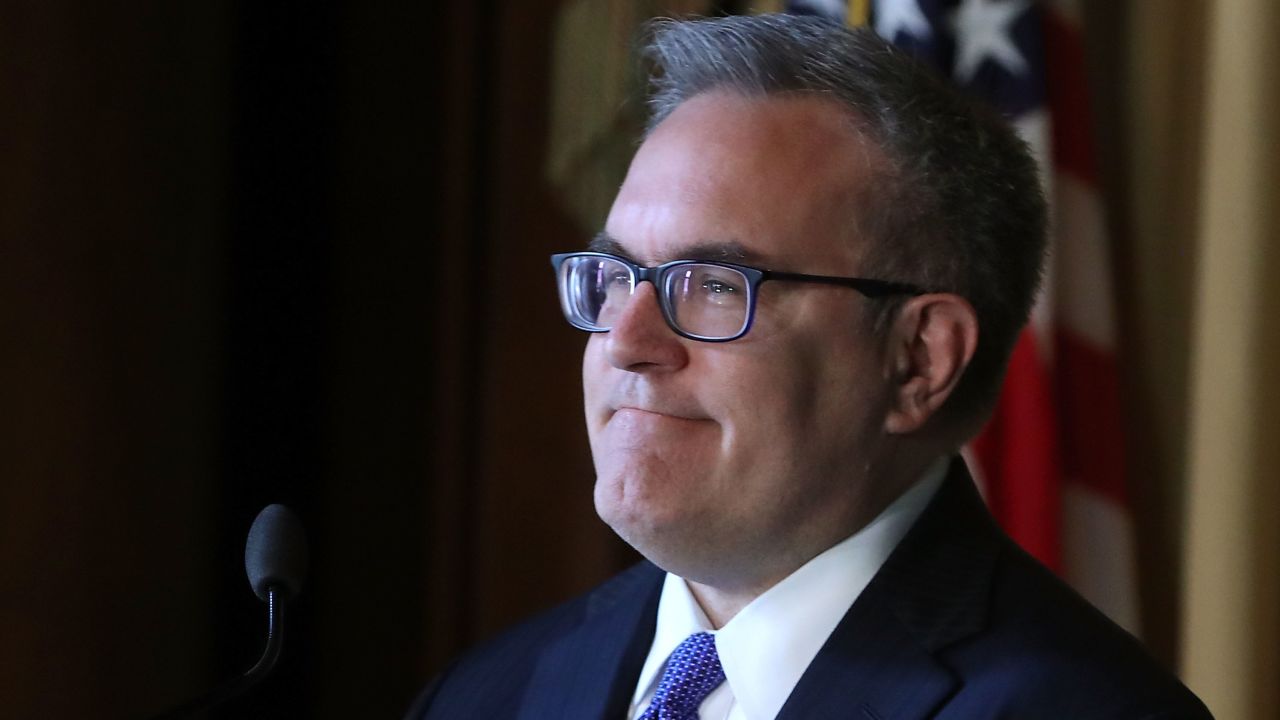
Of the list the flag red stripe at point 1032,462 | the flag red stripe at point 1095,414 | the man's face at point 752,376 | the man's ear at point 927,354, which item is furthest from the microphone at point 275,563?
the flag red stripe at point 1095,414

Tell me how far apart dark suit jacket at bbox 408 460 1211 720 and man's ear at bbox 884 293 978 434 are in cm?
12

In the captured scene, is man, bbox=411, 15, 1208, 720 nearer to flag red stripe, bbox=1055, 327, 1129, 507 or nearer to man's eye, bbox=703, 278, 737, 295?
man's eye, bbox=703, 278, 737, 295

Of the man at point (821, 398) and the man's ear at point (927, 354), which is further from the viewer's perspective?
the man's ear at point (927, 354)

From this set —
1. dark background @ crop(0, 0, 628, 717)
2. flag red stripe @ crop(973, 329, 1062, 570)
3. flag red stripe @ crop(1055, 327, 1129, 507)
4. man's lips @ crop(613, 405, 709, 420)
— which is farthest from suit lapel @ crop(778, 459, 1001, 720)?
dark background @ crop(0, 0, 628, 717)

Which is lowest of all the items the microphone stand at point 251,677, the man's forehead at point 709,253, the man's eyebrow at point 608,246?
the microphone stand at point 251,677

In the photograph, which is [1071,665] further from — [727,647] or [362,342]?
[362,342]

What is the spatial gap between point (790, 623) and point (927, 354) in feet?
1.19

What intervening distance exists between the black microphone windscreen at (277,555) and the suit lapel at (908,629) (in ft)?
1.82

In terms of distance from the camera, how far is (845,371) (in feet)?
5.13

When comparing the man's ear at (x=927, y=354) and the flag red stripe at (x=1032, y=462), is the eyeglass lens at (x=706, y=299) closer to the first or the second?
the man's ear at (x=927, y=354)

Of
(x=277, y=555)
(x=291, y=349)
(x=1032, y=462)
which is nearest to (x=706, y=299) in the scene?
(x=277, y=555)

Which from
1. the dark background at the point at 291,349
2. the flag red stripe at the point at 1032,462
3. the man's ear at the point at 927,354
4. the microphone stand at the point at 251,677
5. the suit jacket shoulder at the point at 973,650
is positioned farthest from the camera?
the dark background at the point at 291,349

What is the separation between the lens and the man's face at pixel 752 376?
1.51m

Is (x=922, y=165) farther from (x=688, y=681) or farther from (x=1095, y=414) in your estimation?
(x=1095, y=414)
